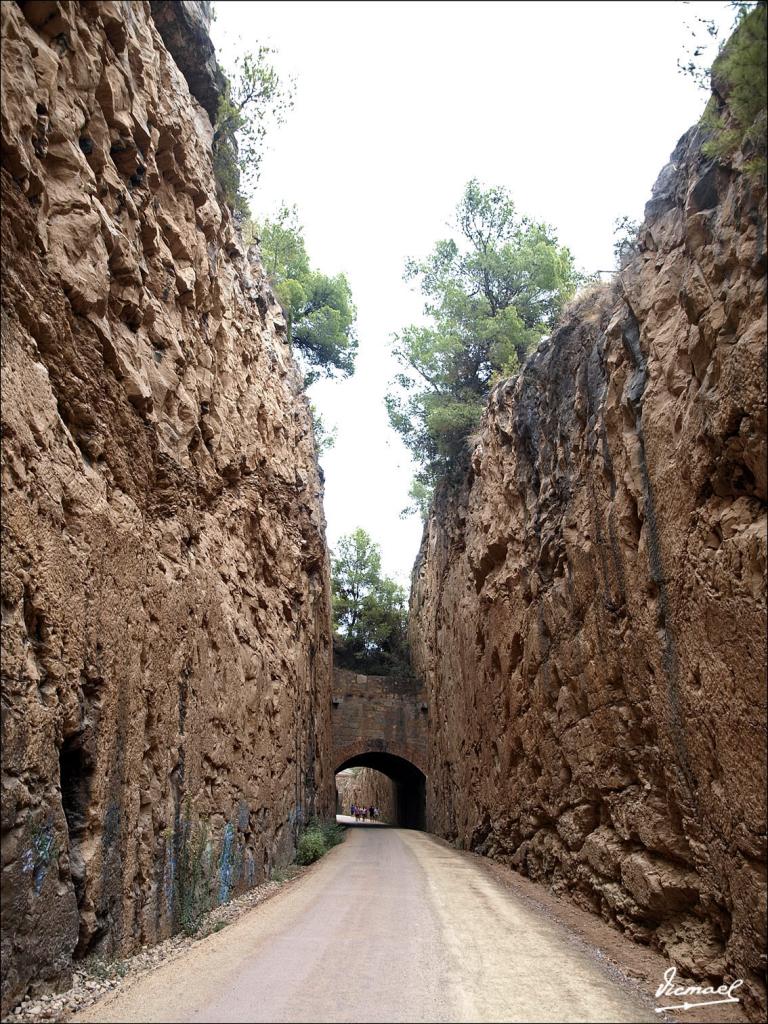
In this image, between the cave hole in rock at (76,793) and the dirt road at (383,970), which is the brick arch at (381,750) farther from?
the cave hole in rock at (76,793)

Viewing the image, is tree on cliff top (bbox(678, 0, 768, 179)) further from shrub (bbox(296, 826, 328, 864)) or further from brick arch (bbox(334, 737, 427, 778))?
brick arch (bbox(334, 737, 427, 778))

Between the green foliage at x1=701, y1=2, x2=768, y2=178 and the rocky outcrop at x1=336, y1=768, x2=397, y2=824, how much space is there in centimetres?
3929

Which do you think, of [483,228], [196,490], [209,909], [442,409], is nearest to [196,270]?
[196,490]

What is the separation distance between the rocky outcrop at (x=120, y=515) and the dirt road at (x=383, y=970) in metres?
0.98

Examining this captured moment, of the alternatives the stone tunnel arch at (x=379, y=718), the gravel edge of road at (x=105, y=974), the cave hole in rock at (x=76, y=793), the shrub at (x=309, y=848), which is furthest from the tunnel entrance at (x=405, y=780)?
the cave hole in rock at (x=76, y=793)

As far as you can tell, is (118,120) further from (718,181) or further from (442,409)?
(442,409)

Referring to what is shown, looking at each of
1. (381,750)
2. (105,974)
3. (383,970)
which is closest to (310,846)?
(383,970)

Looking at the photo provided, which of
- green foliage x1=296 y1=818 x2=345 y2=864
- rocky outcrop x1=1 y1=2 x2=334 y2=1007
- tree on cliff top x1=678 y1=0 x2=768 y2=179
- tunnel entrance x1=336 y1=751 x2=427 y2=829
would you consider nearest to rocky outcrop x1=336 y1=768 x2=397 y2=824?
tunnel entrance x1=336 y1=751 x2=427 y2=829

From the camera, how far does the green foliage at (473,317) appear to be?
23.0 metres

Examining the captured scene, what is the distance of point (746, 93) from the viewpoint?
6.61m

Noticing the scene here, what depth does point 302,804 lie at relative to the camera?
1741cm

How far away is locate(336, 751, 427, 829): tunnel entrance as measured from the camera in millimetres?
29606

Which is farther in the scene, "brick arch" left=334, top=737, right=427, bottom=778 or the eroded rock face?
"brick arch" left=334, top=737, right=427, bottom=778

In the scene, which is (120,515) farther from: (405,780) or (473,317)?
(405,780)
